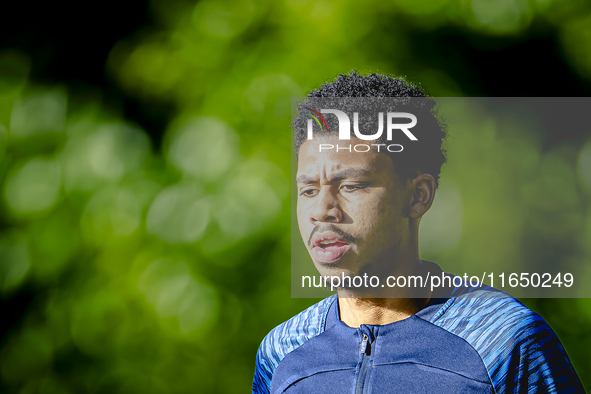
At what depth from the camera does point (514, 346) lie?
49.3 inches

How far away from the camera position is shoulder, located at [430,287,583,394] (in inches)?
48.8

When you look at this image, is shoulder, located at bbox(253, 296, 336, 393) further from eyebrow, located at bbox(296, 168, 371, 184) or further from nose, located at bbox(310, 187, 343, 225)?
eyebrow, located at bbox(296, 168, 371, 184)

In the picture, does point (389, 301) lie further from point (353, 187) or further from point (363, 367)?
point (353, 187)

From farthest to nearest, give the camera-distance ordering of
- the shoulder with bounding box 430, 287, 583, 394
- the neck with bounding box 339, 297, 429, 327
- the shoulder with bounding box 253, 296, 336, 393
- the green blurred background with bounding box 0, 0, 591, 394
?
the green blurred background with bounding box 0, 0, 591, 394 < the shoulder with bounding box 253, 296, 336, 393 < the neck with bounding box 339, 297, 429, 327 < the shoulder with bounding box 430, 287, 583, 394

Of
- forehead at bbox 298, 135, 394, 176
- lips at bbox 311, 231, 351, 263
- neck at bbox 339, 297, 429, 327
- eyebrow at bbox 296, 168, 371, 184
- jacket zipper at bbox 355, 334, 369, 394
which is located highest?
forehead at bbox 298, 135, 394, 176

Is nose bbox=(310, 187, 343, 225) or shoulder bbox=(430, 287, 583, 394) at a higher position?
nose bbox=(310, 187, 343, 225)

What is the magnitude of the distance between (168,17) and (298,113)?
0.85 metres

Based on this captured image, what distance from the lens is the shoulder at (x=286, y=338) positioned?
5.09ft

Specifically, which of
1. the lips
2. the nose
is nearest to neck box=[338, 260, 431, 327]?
the lips

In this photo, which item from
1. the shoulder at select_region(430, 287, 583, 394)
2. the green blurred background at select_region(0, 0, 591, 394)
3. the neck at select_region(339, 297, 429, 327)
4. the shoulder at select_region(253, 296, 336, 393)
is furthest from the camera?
the green blurred background at select_region(0, 0, 591, 394)

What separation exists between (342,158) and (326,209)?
0.51 feet

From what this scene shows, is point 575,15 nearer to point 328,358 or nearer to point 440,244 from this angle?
point 440,244

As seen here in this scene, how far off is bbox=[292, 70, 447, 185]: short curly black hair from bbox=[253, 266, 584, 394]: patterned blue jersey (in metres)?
0.38

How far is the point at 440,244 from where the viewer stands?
5.04 ft
